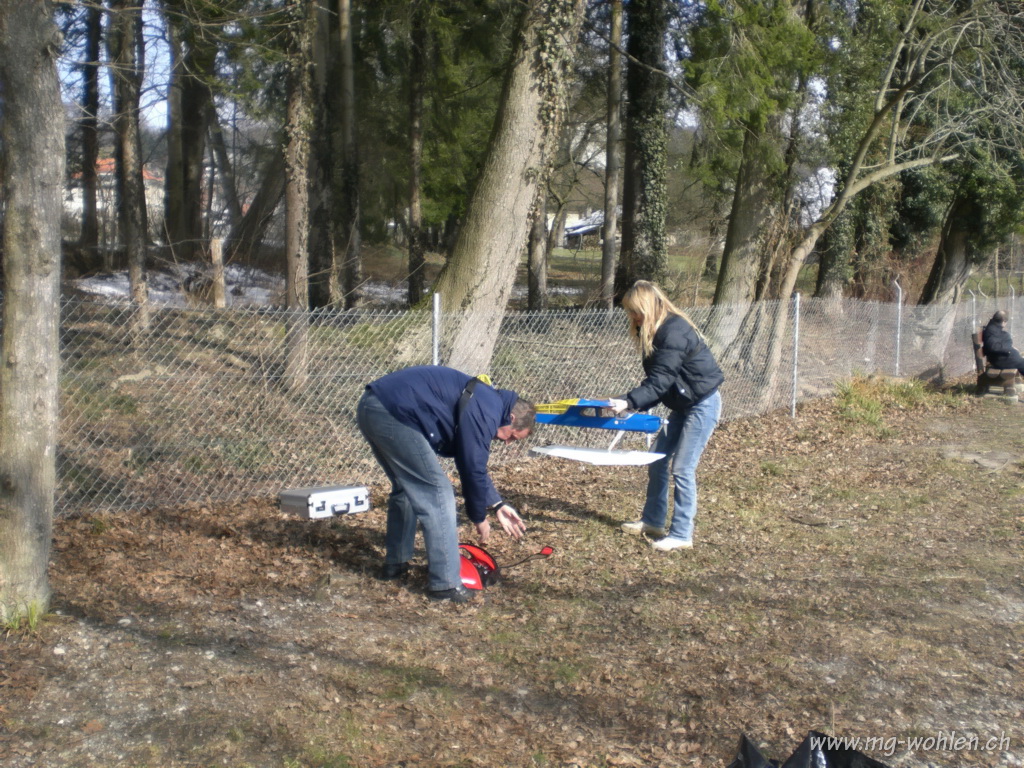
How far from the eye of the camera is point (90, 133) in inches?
739

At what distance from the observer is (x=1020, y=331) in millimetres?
18281

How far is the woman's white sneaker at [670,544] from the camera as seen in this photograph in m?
6.01

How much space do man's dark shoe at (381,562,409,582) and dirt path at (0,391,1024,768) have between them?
0.10 m

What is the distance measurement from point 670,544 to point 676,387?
3.56ft

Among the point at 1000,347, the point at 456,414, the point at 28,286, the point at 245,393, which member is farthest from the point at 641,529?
the point at 1000,347

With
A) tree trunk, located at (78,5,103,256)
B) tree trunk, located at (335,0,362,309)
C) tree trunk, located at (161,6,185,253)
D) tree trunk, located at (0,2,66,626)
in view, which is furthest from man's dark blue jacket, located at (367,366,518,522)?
tree trunk, located at (161,6,185,253)

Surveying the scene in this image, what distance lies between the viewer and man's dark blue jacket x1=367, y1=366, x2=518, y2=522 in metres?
4.51

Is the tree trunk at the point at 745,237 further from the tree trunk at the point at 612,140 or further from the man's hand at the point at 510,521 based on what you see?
the man's hand at the point at 510,521

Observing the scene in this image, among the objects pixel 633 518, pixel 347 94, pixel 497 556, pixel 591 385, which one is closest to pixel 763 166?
pixel 591 385

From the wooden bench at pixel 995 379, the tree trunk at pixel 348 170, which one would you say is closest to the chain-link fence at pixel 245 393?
the tree trunk at pixel 348 170

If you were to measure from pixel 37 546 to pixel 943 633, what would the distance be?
14.7 feet

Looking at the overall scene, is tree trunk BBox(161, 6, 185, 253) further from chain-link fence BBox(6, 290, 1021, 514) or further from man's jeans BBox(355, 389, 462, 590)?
man's jeans BBox(355, 389, 462, 590)

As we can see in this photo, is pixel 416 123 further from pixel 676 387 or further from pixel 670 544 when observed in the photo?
pixel 670 544

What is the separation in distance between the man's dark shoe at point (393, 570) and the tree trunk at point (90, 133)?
10139 mm
